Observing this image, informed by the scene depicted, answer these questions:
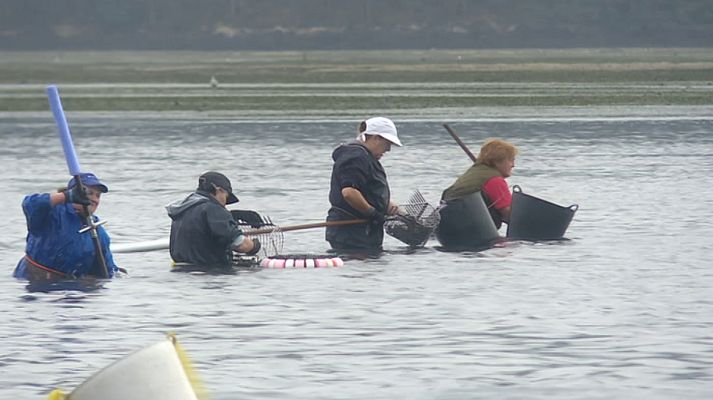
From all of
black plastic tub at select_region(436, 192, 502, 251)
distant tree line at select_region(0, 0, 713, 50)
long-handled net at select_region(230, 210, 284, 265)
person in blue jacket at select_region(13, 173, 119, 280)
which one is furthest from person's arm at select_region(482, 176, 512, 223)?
distant tree line at select_region(0, 0, 713, 50)

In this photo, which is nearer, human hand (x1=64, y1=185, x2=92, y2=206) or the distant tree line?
human hand (x1=64, y1=185, x2=92, y2=206)

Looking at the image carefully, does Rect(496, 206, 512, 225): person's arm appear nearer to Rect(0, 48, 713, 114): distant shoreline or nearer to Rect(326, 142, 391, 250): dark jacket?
Rect(326, 142, 391, 250): dark jacket

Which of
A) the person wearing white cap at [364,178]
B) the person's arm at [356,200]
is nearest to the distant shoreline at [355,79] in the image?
the person wearing white cap at [364,178]

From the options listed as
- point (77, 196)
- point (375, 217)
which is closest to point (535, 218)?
point (375, 217)

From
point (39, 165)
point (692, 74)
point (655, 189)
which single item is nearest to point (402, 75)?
point (692, 74)

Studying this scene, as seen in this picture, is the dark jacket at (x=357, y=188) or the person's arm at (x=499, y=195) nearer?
the dark jacket at (x=357, y=188)

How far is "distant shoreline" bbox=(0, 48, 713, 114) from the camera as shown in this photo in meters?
57.7

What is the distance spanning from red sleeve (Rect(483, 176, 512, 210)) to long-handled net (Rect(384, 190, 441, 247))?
63 cm

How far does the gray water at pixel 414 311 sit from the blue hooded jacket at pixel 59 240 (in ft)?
1.09

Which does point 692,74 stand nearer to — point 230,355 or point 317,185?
point 317,185

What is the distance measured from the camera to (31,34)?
478 feet

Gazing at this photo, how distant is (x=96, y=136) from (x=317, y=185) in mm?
17024

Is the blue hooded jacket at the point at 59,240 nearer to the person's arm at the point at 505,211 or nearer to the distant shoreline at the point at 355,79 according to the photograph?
the person's arm at the point at 505,211

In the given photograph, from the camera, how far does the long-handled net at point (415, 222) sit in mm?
16469
